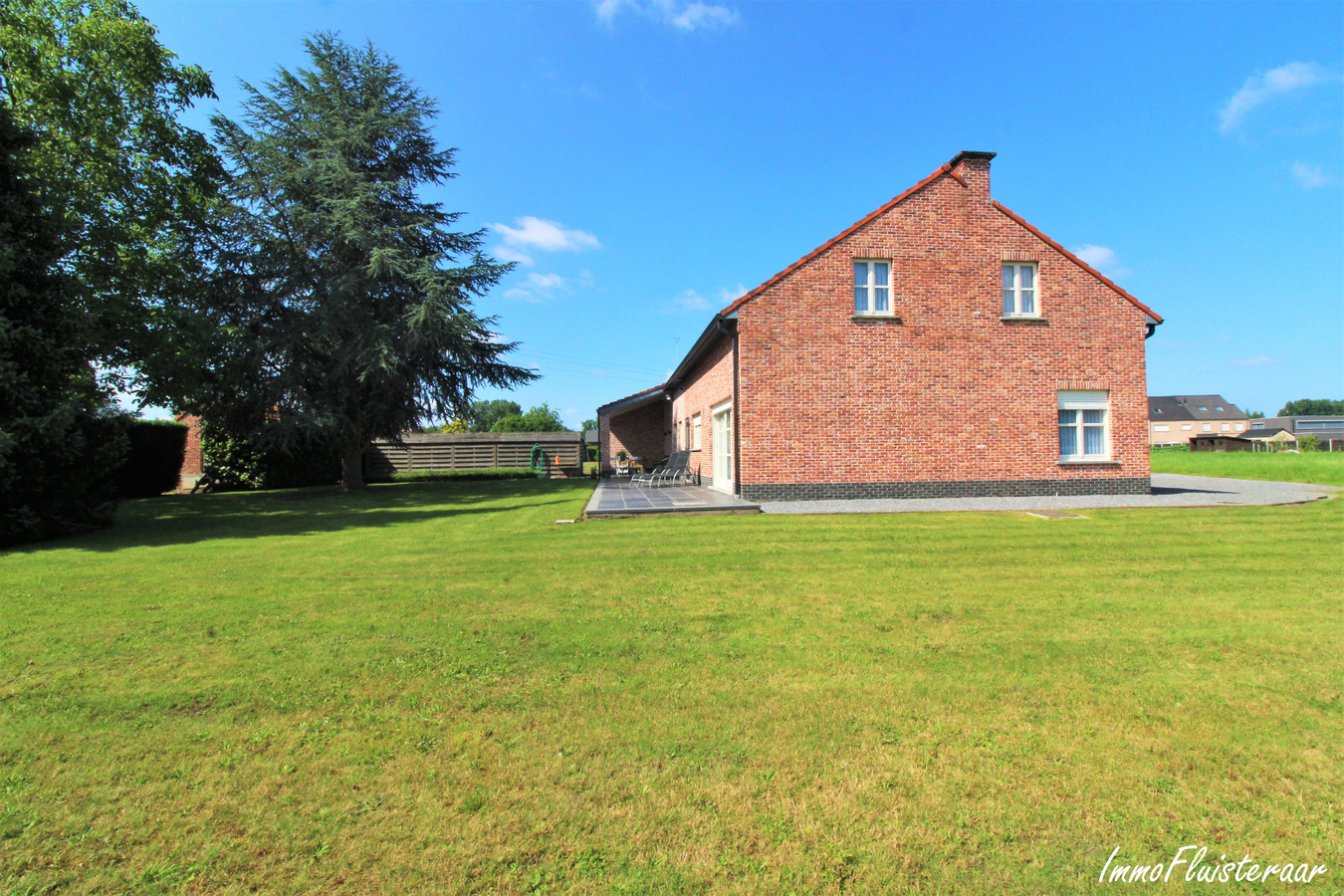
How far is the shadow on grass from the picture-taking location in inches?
413

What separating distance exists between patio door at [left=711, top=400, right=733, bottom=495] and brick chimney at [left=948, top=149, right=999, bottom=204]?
7.07m

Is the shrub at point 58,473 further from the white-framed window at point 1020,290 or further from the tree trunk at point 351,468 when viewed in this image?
the white-framed window at point 1020,290

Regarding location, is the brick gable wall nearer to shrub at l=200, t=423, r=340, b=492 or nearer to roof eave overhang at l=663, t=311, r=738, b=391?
roof eave overhang at l=663, t=311, r=738, b=391

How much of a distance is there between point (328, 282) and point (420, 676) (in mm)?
19235

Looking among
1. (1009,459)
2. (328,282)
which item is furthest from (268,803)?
(328,282)

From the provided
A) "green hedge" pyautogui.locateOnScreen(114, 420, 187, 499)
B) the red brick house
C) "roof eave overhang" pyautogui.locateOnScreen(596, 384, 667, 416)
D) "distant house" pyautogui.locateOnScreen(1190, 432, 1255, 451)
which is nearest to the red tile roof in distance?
the red brick house

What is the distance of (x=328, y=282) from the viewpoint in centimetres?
1975

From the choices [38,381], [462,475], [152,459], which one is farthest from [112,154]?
[462,475]

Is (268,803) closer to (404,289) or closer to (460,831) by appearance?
(460,831)

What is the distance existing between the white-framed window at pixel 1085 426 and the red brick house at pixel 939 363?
3 centimetres

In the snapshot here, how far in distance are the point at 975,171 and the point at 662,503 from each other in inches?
394

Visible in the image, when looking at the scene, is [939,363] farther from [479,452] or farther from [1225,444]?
[1225,444]

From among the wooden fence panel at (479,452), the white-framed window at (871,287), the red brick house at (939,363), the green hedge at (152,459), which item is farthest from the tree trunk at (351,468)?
the white-framed window at (871,287)

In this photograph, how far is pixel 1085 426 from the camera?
48.3 feet
